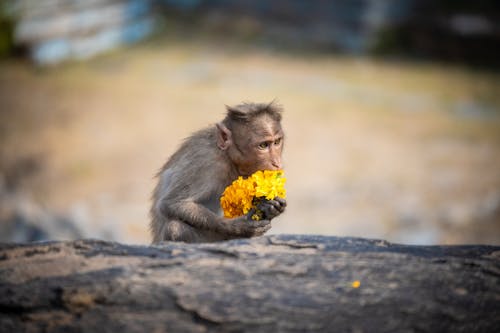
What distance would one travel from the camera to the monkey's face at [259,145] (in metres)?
4.68

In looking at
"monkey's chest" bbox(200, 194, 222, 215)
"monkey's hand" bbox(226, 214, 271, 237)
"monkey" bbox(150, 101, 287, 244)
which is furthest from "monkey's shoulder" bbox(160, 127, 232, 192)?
"monkey's hand" bbox(226, 214, 271, 237)

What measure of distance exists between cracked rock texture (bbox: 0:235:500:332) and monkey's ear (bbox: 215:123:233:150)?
1.20 m

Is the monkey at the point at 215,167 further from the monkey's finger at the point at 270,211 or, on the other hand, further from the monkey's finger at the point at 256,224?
the monkey's finger at the point at 270,211

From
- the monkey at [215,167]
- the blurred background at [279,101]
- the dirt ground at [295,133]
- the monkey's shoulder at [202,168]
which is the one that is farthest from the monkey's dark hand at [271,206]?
the dirt ground at [295,133]

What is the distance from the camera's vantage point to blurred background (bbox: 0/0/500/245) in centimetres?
926

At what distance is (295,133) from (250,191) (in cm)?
747

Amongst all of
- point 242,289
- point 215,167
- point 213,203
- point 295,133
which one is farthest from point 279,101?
point 242,289

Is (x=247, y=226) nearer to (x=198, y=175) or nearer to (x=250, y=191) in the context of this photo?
(x=250, y=191)

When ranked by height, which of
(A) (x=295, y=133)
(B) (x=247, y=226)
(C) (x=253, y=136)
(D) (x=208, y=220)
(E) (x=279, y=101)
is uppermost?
(E) (x=279, y=101)

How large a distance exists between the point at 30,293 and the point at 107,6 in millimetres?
13553

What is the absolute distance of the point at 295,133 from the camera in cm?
1179

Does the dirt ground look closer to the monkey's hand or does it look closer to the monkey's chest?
the monkey's chest

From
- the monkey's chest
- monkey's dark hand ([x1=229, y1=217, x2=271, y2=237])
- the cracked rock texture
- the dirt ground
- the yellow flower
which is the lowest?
the cracked rock texture

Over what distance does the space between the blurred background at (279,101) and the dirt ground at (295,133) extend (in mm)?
34
